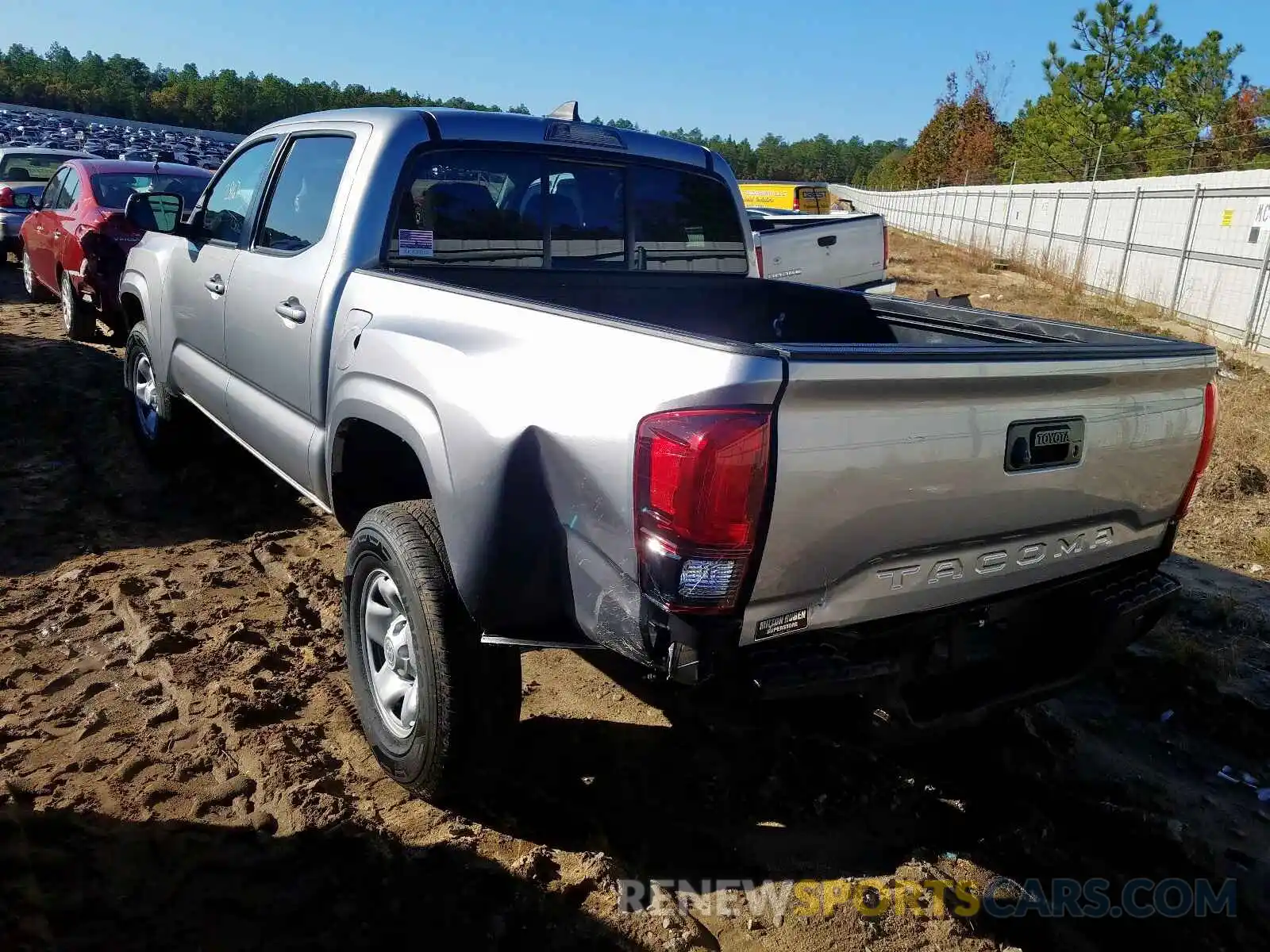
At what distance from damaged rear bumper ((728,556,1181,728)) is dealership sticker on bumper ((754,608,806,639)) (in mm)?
38

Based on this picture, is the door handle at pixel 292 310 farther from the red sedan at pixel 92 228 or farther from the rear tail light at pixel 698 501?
the red sedan at pixel 92 228

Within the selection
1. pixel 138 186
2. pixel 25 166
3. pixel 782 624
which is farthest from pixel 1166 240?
pixel 25 166

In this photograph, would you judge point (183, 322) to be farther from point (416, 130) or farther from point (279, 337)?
point (416, 130)

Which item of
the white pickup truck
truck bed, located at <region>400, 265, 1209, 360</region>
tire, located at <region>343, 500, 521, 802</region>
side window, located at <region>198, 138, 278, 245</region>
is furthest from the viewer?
the white pickup truck

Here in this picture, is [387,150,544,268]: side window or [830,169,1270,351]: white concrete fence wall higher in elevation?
[387,150,544,268]: side window

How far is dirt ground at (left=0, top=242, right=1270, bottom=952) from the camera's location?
242 centimetres

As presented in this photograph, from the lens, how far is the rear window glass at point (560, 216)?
3.54 m

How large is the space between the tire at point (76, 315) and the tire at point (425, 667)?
745 cm

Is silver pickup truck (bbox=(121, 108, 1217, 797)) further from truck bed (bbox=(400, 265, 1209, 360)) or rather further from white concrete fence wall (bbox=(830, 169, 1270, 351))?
white concrete fence wall (bbox=(830, 169, 1270, 351))

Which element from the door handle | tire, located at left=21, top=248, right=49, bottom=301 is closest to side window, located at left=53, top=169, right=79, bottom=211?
tire, located at left=21, top=248, right=49, bottom=301

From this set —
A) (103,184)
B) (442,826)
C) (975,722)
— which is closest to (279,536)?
(442,826)

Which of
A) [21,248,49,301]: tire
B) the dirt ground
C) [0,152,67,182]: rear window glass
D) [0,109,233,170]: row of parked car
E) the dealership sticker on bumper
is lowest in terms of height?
the dirt ground

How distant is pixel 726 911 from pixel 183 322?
397cm

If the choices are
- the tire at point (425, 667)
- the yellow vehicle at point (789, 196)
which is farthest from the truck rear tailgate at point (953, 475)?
the yellow vehicle at point (789, 196)
